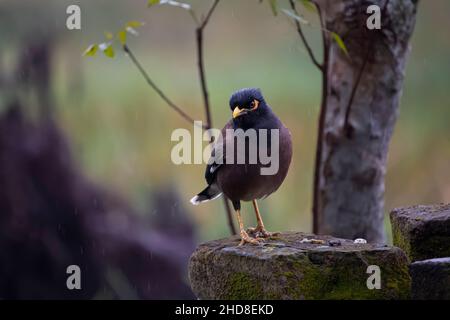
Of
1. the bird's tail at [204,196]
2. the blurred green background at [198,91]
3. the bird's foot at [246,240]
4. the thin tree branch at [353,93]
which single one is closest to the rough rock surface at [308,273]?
the bird's foot at [246,240]

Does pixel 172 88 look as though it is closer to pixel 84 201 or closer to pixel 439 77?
pixel 84 201

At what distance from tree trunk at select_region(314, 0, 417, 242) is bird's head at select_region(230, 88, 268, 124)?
32.2 inches

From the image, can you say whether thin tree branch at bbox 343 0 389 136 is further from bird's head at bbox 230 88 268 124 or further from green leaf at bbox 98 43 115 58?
green leaf at bbox 98 43 115 58

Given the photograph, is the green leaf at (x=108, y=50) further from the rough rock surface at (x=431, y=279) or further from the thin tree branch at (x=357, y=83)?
the rough rock surface at (x=431, y=279)

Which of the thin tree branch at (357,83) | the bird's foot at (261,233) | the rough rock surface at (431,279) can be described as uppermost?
the thin tree branch at (357,83)

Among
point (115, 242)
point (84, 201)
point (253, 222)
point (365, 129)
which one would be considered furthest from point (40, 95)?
point (365, 129)

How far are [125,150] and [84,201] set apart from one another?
1.88ft

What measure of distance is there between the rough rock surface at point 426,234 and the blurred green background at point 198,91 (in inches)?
106

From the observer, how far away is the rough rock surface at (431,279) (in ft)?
7.25

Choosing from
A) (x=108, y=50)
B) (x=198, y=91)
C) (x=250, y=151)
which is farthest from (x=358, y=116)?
(x=198, y=91)

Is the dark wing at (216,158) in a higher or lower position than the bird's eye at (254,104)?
lower

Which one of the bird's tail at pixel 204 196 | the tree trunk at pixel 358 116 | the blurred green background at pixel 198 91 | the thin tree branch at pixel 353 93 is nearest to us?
the bird's tail at pixel 204 196

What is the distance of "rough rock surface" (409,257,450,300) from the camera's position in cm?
221

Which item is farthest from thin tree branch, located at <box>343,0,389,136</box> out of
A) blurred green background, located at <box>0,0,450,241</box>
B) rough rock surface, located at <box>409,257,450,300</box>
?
blurred green background, located at <box>0,0,450,241</box>
